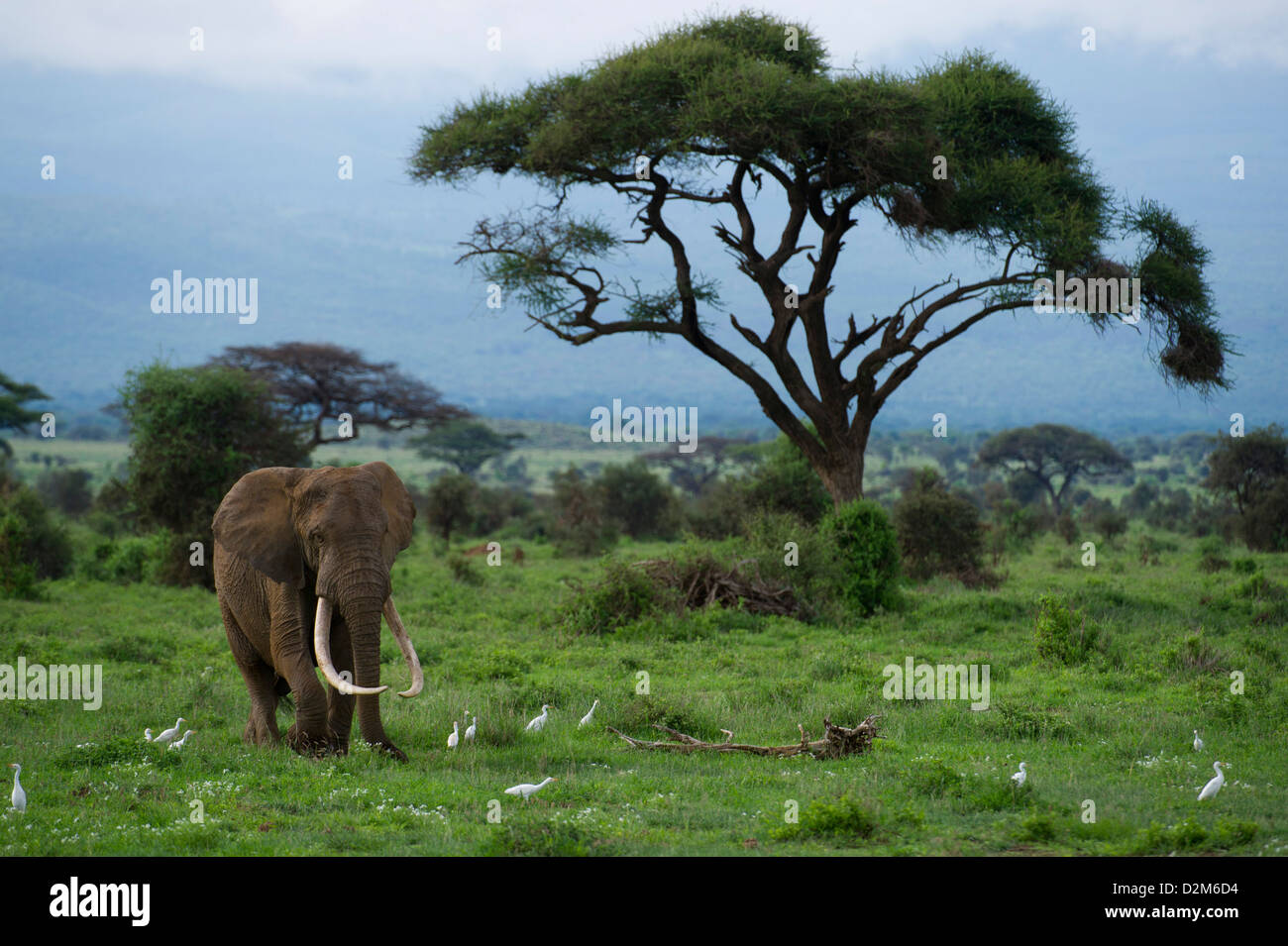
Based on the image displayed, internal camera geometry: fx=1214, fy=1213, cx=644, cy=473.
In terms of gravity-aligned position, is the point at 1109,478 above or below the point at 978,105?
below

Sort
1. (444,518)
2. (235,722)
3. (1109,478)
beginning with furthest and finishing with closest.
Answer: (1109,478), (444,518), (235,722)

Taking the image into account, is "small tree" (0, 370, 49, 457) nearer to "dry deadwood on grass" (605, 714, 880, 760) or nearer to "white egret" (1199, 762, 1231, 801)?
"dry deadwood on grass" (605, 714, 880, 760)

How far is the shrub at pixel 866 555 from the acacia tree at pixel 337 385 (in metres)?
23.7

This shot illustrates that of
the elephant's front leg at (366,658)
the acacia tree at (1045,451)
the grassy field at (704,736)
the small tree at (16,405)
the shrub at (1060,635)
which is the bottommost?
the grassy field at (704,736)

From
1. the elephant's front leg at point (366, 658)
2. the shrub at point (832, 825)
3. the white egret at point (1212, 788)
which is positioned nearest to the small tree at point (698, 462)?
the elephant's front leg at point (366, 658)

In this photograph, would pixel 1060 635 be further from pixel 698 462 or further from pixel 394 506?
pixel 698 462

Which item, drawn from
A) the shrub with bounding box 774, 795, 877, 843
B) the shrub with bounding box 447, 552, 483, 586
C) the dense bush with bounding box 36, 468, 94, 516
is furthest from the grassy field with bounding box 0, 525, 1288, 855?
the dense bush with bounding box 36, 468, 94, 516

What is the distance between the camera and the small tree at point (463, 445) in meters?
66.5

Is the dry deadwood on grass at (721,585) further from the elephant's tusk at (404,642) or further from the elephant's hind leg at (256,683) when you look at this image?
the elephant's tusk at (404,642)

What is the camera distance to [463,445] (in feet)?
221
